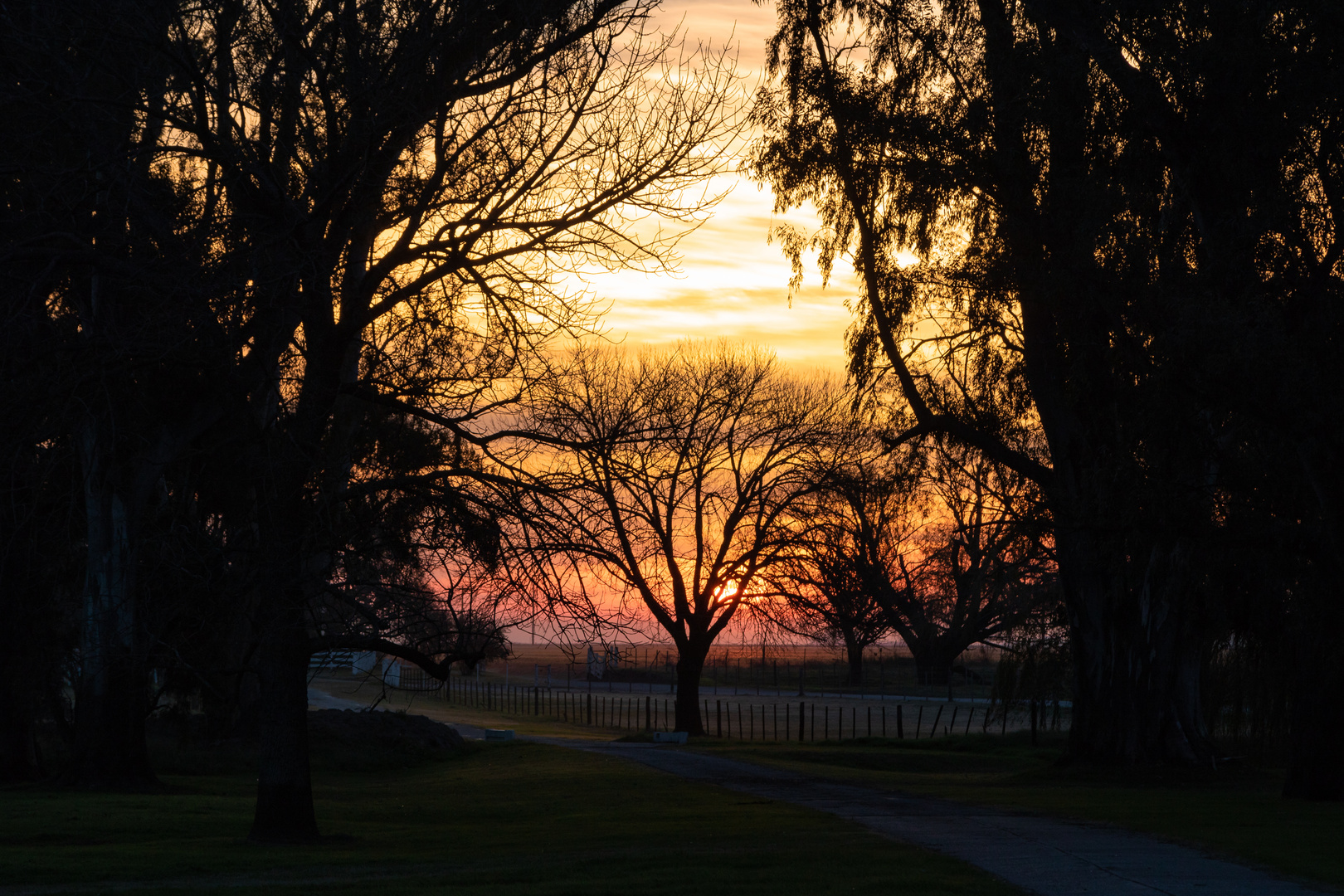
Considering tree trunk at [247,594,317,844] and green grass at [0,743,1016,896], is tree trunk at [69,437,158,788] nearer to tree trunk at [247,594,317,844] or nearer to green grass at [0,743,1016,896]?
green grass at [0,743,1016,896]

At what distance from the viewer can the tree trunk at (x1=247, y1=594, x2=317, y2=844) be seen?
1395 cm

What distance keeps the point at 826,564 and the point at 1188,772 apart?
14.3m

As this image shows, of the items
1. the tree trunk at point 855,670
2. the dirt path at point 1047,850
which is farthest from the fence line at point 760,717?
the dirt path at point 1047,850

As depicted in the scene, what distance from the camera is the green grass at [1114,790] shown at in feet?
42.0

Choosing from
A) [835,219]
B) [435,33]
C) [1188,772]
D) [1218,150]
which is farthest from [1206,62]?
[1188,772]

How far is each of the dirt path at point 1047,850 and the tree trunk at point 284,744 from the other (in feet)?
20.4

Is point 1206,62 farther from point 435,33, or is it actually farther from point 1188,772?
point 1188,772

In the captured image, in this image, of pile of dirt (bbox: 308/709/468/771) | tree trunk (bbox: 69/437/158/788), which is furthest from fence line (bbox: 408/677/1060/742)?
tree trunk (bbox: 69/437/158/788)

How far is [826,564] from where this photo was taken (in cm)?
3606

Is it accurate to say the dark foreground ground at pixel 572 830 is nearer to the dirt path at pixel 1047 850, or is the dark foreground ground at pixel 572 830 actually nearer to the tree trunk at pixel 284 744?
the dirt path at pixel 1047 850

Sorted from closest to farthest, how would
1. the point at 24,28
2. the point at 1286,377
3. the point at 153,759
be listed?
the point at 24,28
the point at 1286,377
the point at 153,759

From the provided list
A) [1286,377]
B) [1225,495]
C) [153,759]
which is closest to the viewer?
[1286,377]

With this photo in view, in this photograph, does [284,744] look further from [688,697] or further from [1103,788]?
[688,697]


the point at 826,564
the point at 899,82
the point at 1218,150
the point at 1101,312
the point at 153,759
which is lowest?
the point at 153,759
